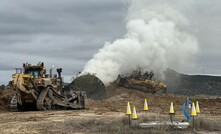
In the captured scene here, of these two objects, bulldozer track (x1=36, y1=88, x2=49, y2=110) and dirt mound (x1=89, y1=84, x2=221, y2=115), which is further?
dirt mound (x1=89, y1=84, x2=221, y2=115)

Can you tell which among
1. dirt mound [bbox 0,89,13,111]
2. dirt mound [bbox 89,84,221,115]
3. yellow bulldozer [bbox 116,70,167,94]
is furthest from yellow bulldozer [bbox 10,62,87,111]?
yellow bulldozer [bbox 116,70,167,94]

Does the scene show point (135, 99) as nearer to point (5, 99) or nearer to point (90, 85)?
point (90, 85)

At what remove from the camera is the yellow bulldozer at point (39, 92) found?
26.4 metres

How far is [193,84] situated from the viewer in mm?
79125

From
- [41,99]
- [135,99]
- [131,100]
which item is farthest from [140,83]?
[41,99]

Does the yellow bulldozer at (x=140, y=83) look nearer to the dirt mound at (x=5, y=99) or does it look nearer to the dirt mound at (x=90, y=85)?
the dirt mound at (x=90, y=85)

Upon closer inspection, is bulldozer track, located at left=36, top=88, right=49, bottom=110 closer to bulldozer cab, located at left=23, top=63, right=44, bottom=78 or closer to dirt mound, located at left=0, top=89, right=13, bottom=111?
bulldozer cab, located at left=23, top=63, right=44, bottom=78

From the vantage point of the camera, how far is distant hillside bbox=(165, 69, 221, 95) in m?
69.9

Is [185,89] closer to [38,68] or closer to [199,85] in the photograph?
[199,85]

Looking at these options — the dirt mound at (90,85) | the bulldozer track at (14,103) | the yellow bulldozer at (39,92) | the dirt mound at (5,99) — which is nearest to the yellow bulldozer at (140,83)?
the dirt mound at (90,85)

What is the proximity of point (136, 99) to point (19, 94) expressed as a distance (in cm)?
1560

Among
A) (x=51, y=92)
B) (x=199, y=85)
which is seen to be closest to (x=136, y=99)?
(x=51, y=92)

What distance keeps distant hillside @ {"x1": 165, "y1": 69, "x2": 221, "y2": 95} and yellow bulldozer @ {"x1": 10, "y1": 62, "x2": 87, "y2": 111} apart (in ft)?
125

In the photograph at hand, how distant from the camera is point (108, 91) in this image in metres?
44.5
